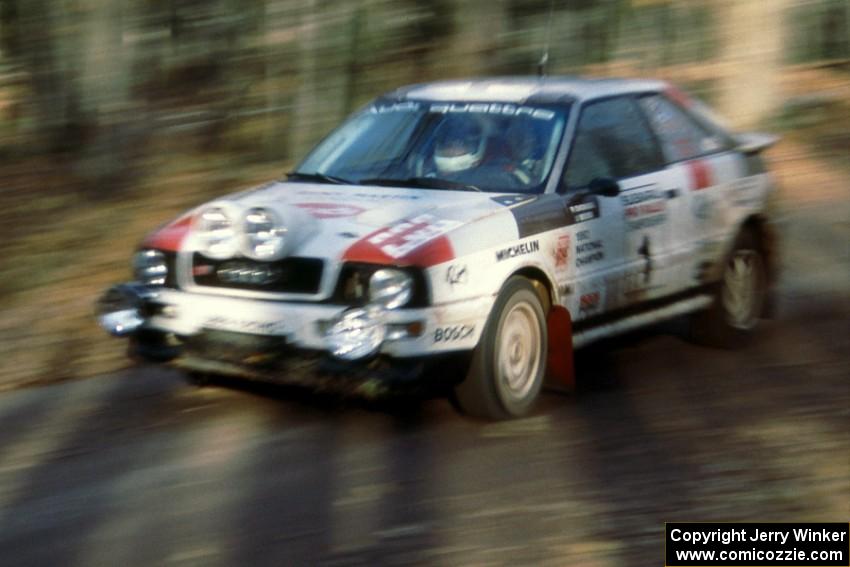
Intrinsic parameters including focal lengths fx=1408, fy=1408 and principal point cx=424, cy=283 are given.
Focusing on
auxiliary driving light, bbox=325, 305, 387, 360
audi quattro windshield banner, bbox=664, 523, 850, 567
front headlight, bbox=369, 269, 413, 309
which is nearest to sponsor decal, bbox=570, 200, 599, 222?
front headlight, bbox=369, 269, 413, 309

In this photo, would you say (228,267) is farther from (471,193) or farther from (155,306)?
(471,193)

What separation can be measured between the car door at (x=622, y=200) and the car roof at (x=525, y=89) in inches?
4.2

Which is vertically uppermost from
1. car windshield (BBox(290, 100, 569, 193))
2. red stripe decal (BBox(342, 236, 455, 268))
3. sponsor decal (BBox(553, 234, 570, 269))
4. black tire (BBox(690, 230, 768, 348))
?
car windshield (BBox(290, 100, 569, 193))

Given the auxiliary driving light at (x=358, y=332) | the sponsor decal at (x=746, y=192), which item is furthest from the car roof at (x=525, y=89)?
the auxiliary driving light at (x=358, y=332)

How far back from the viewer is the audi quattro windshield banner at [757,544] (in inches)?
187

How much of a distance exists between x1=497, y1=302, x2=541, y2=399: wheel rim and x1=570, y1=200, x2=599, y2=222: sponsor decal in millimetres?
582

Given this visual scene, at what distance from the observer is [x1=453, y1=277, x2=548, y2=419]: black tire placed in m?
6.46

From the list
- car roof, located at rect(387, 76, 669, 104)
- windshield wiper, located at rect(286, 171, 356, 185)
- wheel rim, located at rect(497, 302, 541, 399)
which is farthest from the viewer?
car roof, located at rect(387, 76, 669, 104)

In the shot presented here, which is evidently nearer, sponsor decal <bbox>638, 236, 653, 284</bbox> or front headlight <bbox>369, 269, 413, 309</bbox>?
front headlight <bbox>369, 269, 413, 309</bbox>

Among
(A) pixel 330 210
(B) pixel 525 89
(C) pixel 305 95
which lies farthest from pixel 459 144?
(C) pixel 305 95

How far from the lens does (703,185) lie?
804cm

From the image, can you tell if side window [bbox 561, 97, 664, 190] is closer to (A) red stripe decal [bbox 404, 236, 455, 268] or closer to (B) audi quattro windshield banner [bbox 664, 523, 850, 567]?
(A) red stripe decal [bbox 404, 236, 455, 268]

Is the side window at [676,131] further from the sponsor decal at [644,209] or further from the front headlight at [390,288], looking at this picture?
the front headlight at [390,288]

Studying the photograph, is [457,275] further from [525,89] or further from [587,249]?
[525,89]
